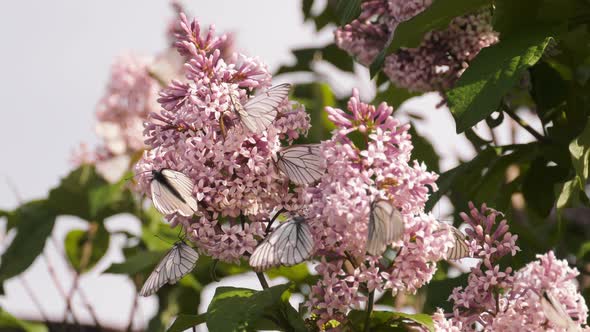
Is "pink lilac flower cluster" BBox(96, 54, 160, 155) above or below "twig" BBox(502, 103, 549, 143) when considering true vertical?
below

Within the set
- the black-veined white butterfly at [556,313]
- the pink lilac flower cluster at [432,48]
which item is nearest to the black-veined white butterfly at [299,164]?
the black-veined white butterfly at [556,313]

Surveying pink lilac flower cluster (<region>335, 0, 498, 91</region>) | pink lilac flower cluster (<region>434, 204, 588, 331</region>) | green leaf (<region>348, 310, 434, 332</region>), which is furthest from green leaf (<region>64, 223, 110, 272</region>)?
pink lilac flower cluster (<region>434, 204, 588, 331</region>)

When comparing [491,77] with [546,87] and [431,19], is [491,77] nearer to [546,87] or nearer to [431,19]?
[431,19]

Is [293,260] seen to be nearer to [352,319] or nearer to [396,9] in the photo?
[352,319]

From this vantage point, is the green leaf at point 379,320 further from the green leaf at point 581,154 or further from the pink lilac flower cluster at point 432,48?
the pink lilac flower cluster at point 432,48

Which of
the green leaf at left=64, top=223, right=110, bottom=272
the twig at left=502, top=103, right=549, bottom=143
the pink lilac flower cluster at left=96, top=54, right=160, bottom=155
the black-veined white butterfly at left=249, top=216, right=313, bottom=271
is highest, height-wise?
the black-veined white butterfly at left=249, top=216, right=313, bottom=271

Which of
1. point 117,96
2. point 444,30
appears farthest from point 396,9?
point 117,96

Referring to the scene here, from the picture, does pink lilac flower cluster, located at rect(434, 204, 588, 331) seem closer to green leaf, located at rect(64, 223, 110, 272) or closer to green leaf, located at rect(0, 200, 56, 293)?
green leaf, located at rect(0, 200, 56, 293)
